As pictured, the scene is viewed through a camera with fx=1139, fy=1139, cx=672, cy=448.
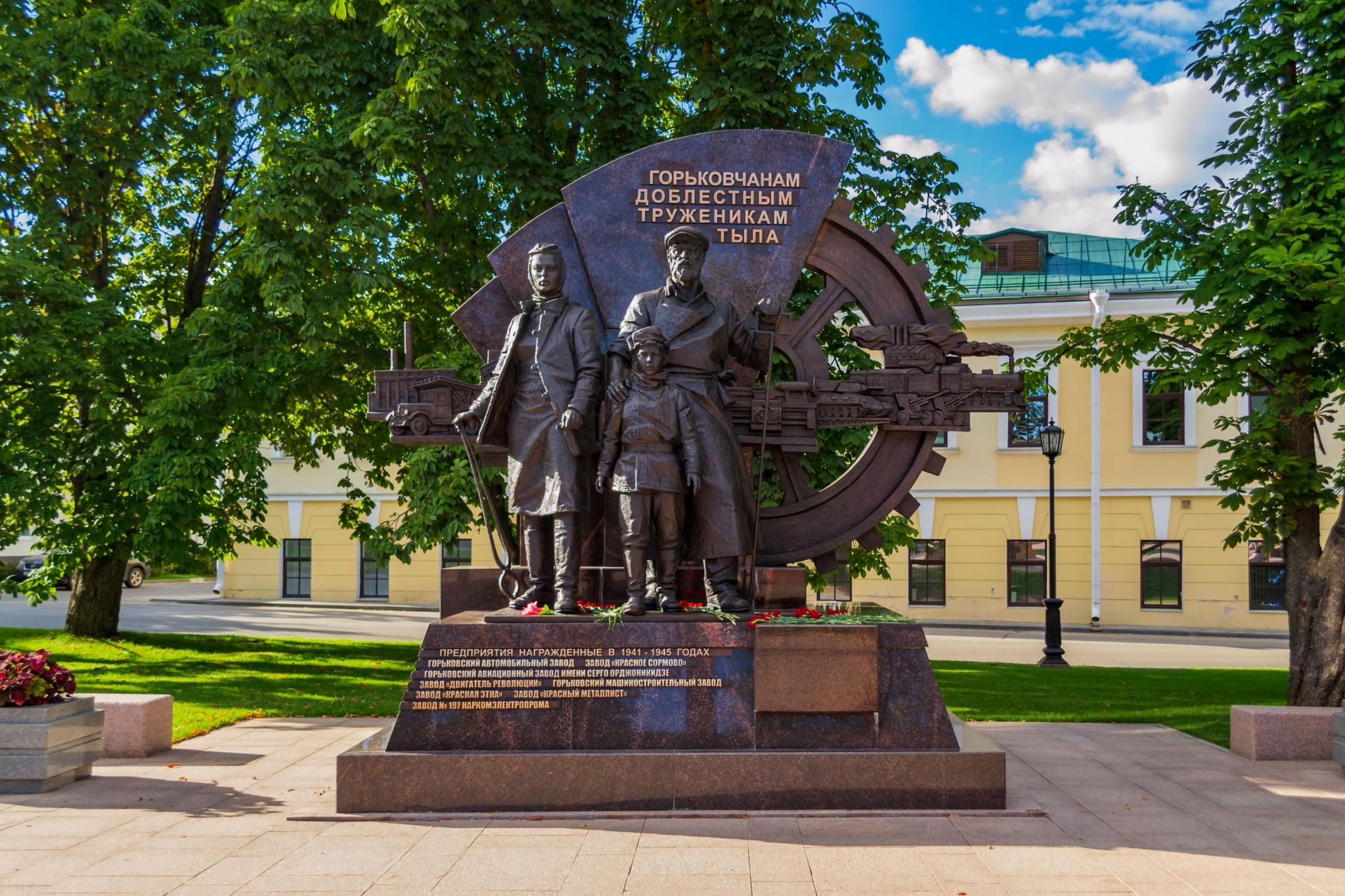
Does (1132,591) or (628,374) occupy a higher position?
(628,374)

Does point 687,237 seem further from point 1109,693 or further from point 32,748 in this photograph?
point 1109,693

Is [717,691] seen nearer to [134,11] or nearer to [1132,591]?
[134,11]

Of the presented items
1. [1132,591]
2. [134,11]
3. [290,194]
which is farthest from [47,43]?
[1132,591]

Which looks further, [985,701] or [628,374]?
[985,701]

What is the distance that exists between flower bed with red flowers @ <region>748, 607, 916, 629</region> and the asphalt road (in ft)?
36.9

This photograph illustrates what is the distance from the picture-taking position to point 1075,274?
27.6 meters

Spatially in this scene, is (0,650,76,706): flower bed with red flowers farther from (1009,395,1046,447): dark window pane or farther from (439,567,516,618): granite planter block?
(1009,395,1046,447): dark window pane

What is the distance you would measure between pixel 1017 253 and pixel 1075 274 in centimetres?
150

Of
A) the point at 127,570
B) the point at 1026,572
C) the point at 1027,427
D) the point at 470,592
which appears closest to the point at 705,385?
the point at 470,592

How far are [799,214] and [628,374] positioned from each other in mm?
2365

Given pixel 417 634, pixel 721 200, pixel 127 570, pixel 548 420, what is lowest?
pixel 417 634

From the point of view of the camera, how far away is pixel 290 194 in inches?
535

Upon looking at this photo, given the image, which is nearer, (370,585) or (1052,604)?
(1052,604)

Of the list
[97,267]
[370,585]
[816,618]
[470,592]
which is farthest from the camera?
[370,585]
